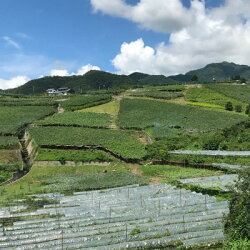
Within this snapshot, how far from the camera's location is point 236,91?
3639 inches

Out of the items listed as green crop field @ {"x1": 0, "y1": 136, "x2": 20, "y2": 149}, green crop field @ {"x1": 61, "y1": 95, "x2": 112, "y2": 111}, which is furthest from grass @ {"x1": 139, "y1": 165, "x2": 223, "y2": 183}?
green crop field @ {"x1": 61, "y1": 95, "x2": 112, "y2": 111}

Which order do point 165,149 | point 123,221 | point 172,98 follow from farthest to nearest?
point 172,98 → point 165,149 → point 123,221

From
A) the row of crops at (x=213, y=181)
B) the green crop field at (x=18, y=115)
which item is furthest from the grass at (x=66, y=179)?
the green crop field at (x=18, y=115)

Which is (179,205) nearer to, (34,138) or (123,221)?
(123,221)

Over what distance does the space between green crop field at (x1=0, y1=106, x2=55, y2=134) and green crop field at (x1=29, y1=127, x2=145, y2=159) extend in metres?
4.38

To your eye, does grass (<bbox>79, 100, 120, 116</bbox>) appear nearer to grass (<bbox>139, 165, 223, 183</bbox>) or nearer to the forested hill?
grass (<bbox>139, 165, 223, 183</bbox>)

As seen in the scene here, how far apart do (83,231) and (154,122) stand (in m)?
43.6

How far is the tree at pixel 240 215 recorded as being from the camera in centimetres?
1753

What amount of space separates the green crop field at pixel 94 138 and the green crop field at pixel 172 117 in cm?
595

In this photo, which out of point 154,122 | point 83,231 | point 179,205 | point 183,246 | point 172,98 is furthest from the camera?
point 172,98

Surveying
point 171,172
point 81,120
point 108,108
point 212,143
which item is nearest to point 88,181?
point 171,172

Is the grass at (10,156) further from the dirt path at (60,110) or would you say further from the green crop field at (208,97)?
the green crop field at (208,97)

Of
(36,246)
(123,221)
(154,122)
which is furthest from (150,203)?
(154,122)

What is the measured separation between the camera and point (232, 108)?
72438mm
